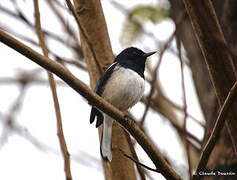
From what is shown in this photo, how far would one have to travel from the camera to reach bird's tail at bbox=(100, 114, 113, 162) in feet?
8.55

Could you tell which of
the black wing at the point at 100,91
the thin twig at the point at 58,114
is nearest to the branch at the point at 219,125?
the thin twig at the point at 58,114

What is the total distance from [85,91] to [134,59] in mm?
2080

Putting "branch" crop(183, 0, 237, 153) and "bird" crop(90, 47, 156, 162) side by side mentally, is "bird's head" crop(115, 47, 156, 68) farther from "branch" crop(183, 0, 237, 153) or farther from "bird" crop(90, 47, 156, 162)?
"branch" crop(183, 0, 237, 153)

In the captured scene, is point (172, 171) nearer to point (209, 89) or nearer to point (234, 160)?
point (234, 160)

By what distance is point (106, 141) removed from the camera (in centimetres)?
284

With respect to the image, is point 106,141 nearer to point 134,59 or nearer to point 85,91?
point 85,91

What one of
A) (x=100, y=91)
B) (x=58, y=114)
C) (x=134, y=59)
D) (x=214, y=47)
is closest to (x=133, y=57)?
(x=134, y=59)

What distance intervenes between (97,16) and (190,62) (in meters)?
1.15

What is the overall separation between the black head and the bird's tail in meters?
0.79

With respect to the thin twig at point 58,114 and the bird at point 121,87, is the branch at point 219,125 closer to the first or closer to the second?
the thin twig at point 58,114

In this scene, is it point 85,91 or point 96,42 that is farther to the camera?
point 96,42

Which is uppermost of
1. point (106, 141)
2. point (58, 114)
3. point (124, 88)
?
point (124, 88)

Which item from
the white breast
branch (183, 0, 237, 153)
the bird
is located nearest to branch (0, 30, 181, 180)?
branch (183, 0, 237, 153)

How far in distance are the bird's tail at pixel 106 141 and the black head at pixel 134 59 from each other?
2.58ft
